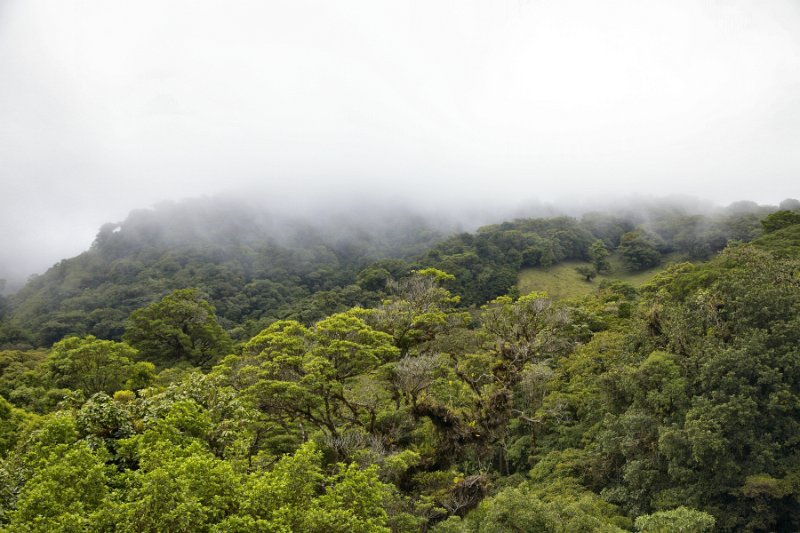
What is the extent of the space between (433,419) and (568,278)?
5984 cm

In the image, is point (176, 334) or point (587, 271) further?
point (587, 271)

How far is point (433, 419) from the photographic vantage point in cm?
2356

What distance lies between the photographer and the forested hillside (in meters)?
10.2

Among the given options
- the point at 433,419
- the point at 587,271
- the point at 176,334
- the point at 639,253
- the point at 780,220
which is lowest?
the point at 587,271

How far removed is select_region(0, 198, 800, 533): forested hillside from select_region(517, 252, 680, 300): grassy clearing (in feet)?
80.9

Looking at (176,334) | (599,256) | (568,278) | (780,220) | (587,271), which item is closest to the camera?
(176,334)

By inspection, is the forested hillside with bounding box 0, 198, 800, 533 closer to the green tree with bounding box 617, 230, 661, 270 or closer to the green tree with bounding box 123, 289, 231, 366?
the green tree with bounding box 123, 289, 231, 366

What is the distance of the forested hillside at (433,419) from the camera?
10.2m

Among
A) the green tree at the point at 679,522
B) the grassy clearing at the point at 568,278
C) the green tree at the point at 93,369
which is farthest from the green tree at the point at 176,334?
the grassy clearing at the point at 568,278

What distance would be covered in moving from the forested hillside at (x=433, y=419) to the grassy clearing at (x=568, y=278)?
80.9ft

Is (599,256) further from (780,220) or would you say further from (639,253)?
(780,220)

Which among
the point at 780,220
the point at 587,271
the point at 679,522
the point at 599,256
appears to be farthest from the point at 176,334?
the point at 599,256

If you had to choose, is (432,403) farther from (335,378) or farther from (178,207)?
(178,207)

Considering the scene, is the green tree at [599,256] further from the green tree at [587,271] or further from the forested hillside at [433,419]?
the forested hillside at [433,419]
